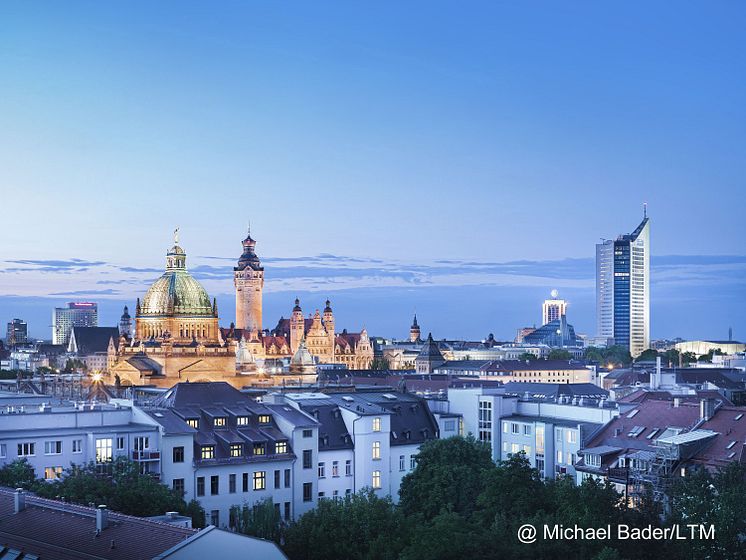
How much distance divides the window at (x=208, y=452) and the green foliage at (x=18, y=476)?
12616 mm

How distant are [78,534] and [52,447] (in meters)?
28.4

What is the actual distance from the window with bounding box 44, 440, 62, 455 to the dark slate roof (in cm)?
2217

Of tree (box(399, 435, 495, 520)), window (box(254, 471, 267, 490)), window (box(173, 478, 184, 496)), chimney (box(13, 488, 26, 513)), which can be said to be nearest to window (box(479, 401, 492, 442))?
tree (box(399, 435, 495, 520))

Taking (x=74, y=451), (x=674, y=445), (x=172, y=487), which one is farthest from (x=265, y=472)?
(x=674, y=445)

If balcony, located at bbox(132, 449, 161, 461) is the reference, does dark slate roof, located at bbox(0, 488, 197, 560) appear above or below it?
above

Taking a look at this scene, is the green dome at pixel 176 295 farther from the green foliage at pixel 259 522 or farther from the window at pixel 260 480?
the green foliage at pixel 259 522

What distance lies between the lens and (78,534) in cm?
4975

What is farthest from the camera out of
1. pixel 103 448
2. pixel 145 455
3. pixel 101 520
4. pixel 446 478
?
pixel 446 478

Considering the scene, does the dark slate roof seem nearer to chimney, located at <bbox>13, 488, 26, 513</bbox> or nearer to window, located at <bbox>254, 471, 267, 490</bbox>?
chimney, located at <bbox>13, 488, 26, 513</bbox>

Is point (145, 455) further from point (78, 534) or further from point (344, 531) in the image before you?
point (78, 534)

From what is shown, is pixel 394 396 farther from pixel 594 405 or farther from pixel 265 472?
pixel 265 472

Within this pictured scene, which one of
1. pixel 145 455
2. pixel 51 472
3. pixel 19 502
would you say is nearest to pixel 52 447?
pixel 51 472

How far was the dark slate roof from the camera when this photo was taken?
154 ft

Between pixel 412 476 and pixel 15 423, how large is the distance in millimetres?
26567
